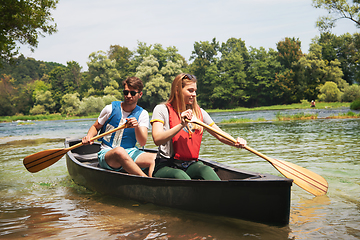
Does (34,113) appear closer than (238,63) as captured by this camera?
Yes

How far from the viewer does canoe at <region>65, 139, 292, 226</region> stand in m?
2.53

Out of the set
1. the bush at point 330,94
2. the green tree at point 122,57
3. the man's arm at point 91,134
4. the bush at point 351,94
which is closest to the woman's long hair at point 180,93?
the man's arm at point 91,134

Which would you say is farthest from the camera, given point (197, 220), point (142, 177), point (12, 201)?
point (12, 201)

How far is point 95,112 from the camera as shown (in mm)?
41375

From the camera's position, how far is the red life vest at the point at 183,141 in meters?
2.98

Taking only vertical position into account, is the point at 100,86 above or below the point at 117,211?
above

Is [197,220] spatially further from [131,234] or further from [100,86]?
[100,86]

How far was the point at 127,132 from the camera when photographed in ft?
12.3

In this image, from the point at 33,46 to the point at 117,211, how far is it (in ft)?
31.7

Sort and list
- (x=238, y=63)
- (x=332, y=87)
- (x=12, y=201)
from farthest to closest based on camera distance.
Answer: (x=238, y=63) → (x=332, y=87) → (x=12, y=201)

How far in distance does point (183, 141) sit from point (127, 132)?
1.04 m

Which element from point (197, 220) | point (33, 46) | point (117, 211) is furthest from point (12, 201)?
point (33, 46)

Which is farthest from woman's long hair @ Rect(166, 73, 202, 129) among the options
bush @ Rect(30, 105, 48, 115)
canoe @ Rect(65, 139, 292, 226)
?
bush @ Rect(30, 105, 48, 115)

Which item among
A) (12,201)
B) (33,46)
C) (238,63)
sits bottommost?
(12,201)
